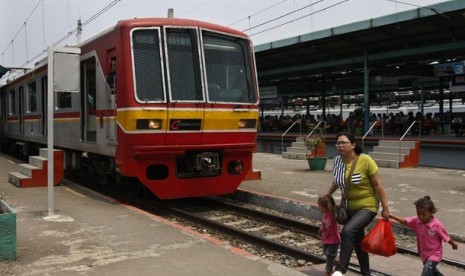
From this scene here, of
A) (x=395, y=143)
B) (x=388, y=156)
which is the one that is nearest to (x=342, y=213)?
(x=388, y=156)

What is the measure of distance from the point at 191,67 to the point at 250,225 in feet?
9.68

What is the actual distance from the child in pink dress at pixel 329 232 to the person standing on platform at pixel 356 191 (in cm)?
14

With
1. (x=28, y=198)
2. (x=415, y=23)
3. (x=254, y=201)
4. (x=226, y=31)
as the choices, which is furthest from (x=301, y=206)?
(x=415, y=23)

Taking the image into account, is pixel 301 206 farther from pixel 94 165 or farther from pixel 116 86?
pixel 94 165

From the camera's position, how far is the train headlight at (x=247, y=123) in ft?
31.6

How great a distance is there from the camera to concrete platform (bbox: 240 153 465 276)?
19.9 ft

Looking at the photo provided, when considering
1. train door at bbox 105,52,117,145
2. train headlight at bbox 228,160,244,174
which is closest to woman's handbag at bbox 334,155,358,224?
train headlight at bbox 228,160,244,174

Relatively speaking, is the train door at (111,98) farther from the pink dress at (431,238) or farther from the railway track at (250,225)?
the pink dress at (431,238)

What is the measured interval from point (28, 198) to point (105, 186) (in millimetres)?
2584

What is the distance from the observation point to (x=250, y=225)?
8.66 metres

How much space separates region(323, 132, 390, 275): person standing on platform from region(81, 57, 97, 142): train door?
6.64 meters

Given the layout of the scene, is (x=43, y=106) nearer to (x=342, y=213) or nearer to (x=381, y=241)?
(x=342, y=213)

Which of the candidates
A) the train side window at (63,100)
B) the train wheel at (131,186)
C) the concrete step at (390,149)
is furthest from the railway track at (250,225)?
the concrete step at (390,149)

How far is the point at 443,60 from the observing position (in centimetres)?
2256
